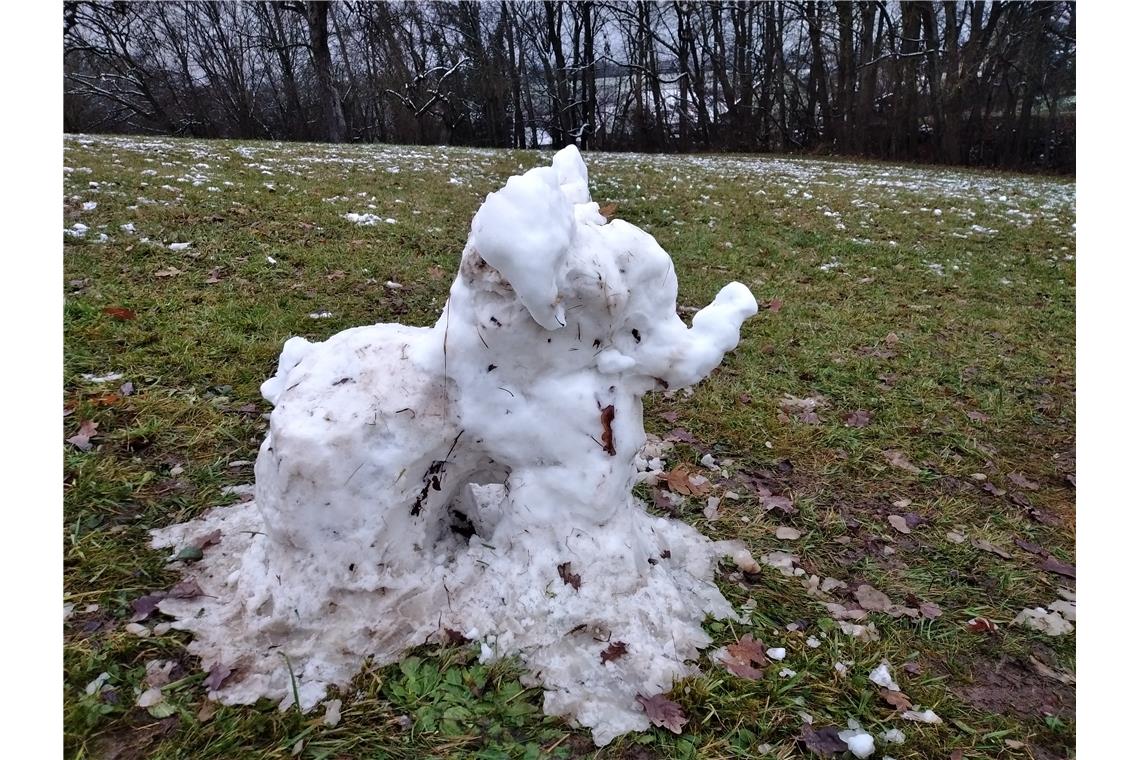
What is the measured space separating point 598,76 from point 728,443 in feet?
74.5

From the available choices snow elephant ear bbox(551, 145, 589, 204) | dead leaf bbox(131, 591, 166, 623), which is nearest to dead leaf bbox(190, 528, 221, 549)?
dead leaf bbox(131, 591, 166, 623)

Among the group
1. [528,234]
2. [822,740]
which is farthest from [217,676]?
[822,740]

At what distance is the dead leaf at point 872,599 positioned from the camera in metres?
2.60

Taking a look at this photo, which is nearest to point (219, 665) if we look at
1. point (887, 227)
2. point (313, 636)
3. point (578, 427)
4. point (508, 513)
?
point (313, 636)

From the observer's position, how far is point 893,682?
7.20ft

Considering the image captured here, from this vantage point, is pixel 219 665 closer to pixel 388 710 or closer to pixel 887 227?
pixel 388 710

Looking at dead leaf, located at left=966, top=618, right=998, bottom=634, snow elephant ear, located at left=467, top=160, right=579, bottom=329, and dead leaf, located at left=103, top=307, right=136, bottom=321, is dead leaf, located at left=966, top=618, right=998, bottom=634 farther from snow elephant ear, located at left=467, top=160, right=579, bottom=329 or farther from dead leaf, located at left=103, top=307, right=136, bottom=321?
dead leaf, located at left=103, top=307, right=136, bottom=321

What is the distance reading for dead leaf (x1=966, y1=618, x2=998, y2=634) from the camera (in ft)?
8.26

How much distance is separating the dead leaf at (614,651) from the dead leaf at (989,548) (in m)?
2.02

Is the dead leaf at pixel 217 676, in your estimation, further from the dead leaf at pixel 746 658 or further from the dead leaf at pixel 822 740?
the dead leaf at pixel 822 740

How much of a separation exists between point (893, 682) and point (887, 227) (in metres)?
8.69

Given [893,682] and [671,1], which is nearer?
[893,682]

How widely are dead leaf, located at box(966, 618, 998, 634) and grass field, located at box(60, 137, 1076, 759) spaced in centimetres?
2

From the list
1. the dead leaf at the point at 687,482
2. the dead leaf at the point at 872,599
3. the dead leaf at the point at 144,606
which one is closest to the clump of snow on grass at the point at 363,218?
the dead leaf at the point at 687,482
